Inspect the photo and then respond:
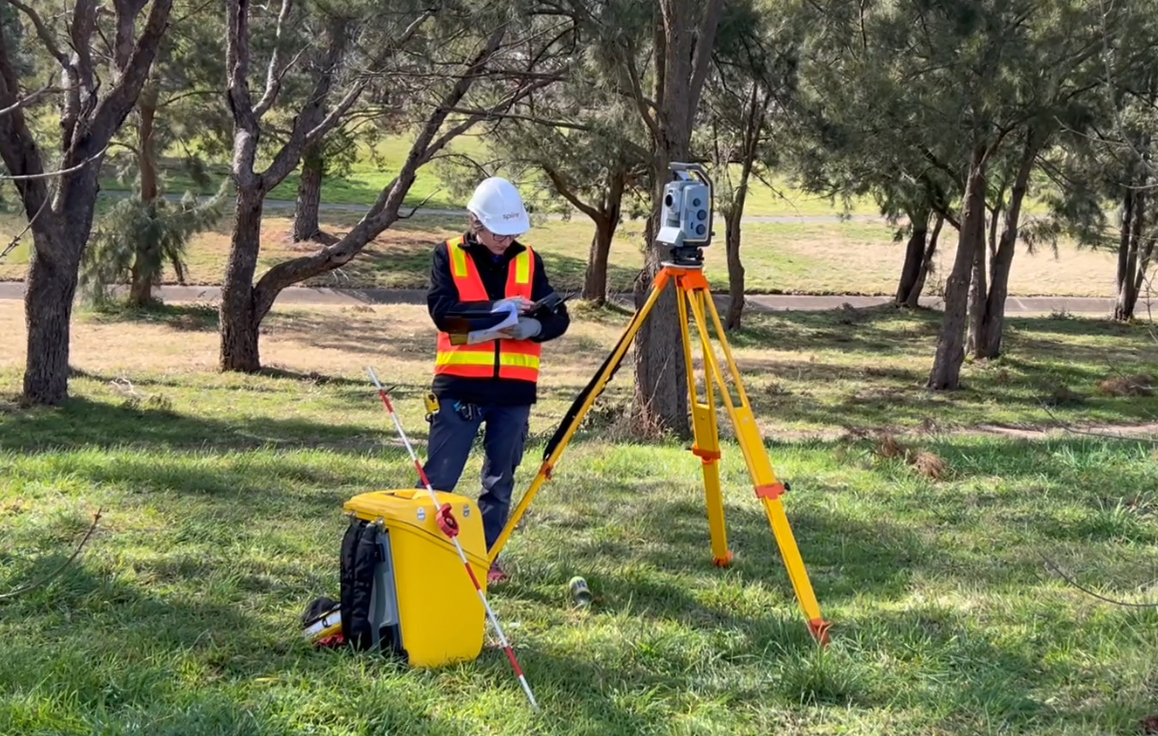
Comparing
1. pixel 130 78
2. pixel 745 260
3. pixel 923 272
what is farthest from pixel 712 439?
pixel 745 260

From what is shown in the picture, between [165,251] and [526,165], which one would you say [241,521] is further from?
[165,251]

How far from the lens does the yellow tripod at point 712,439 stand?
3.91 metres

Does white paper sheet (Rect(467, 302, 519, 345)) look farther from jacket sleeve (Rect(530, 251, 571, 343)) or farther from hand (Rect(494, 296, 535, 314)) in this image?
jacket sleeve (Rect(530, 251, 571, 343))

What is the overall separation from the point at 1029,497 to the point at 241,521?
13.8 feet

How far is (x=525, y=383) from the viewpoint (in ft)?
14.8

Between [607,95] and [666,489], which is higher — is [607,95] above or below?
above

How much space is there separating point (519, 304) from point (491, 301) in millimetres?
121

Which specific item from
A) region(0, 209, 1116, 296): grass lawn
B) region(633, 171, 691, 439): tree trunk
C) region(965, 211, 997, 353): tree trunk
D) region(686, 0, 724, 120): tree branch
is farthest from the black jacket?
region(0, 209, 1116, 296): grass lawn

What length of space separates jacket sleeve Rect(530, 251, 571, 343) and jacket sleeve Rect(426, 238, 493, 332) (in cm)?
24

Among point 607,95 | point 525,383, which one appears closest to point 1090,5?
point 607,95

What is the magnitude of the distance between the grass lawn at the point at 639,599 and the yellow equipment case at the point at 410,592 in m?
0.11

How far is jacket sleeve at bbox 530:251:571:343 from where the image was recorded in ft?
14.4

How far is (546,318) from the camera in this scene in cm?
439

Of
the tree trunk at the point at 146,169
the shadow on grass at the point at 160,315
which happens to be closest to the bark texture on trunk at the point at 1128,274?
the shadow on grass at the point at 160,315
